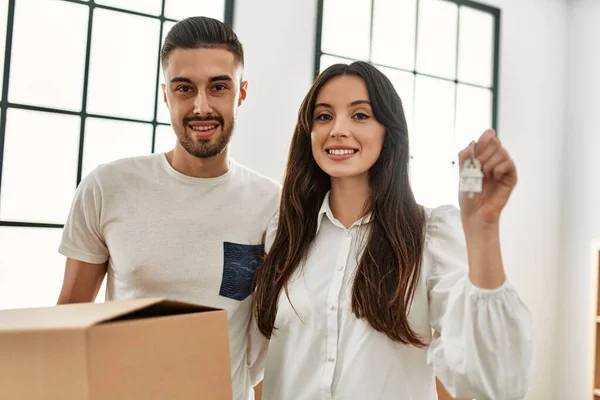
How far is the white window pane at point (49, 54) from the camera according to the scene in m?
1.98

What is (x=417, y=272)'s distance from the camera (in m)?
1.11

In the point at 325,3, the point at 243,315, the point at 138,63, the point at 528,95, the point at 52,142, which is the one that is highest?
the point at 325,3

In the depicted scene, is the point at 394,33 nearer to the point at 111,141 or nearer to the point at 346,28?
the point at 346,28

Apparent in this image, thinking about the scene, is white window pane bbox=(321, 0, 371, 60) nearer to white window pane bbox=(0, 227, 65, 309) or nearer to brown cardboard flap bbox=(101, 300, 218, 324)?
white window pane bbox=(0, 227, 65, 309)

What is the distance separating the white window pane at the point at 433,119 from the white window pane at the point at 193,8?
Result: 3.83 feet

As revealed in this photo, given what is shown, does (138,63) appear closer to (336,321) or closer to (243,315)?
(243,315)

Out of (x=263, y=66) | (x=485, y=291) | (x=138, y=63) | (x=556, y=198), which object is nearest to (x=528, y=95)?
(x=556, y=198)

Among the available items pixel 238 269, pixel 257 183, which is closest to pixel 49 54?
pixel 257 183

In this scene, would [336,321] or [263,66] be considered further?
[263,66]

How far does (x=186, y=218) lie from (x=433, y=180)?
1.99m

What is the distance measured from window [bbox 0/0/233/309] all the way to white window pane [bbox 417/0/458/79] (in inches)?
55.7

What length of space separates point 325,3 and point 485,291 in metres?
2.02

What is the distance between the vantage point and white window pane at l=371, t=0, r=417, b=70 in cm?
279

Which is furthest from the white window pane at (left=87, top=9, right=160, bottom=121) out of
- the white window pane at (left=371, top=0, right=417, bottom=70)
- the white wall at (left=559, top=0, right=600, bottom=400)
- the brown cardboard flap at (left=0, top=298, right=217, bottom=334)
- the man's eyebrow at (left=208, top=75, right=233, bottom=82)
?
the white wall at (left=559, top=0, right=600, bottom=400)
